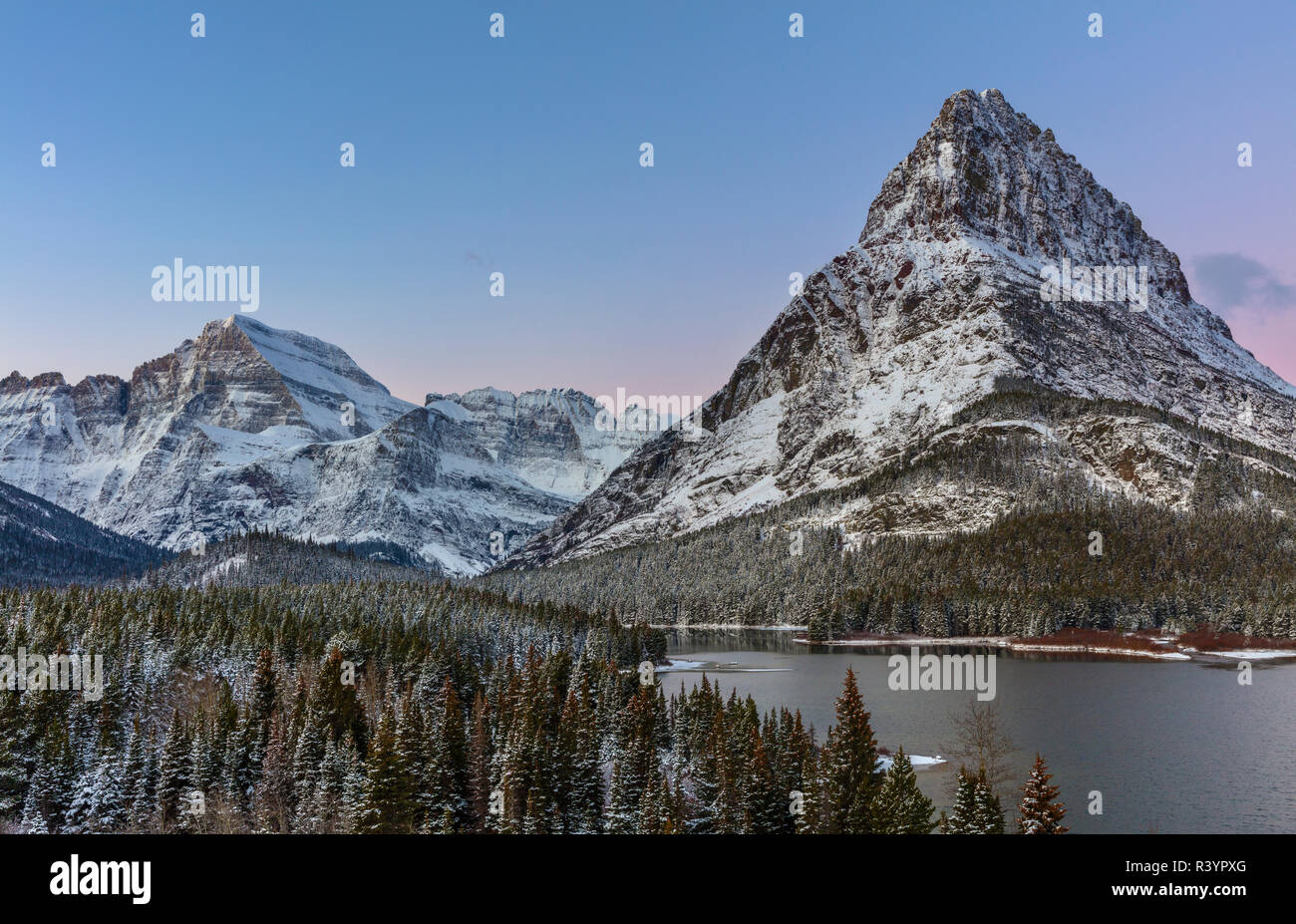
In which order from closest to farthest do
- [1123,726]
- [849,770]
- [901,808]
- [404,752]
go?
[901,808], [849,770], [404,752], [1123,726]

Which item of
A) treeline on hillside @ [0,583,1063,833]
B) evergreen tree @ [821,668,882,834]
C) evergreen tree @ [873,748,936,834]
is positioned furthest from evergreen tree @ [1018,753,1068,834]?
evergreen tree @ [821,668,882,834]

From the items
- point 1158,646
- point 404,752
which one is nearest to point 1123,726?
point 404,752

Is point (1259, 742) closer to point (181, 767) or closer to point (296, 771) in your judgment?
point (296, 771)

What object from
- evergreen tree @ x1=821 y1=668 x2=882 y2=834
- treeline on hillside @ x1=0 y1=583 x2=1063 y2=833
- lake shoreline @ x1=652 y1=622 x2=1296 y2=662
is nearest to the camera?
evergreen tree @ x1=821 y1=668 x2=882 y2=834

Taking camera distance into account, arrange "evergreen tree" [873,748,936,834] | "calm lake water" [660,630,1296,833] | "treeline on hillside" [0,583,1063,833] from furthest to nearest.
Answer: "calm lake water" [660,630,1296,833] < "treeline on hillside" [0,583,1063,833] < "evergreen tree" [873,748,936,834]

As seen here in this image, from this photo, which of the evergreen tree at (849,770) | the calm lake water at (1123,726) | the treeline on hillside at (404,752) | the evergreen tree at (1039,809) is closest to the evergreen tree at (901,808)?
the treeline on hillside at (404,752)

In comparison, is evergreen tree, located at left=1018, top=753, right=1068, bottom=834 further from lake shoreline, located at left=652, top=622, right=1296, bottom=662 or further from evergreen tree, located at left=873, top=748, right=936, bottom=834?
lake shoreline, located at left=652, top=622, right=1296, bottom=662

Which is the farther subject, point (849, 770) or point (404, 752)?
point (404, 752)

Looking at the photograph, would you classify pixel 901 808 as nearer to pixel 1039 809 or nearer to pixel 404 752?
pixel 1039 809
